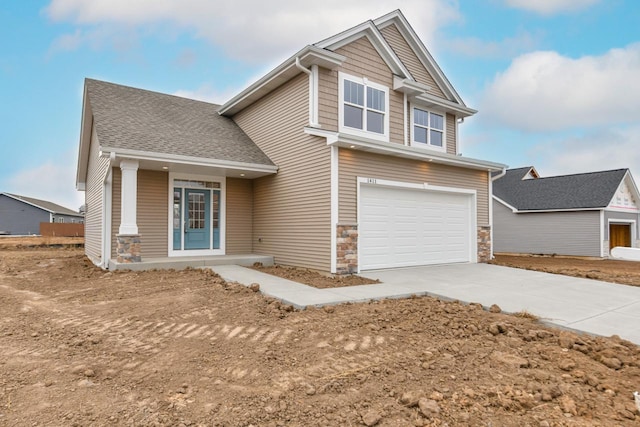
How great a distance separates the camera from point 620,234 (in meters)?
20.8

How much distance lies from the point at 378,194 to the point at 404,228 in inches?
50.9

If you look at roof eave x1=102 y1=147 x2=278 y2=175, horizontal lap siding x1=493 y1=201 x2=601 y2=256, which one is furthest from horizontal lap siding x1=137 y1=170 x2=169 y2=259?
horizontal lap siding x1=493 y1=201 x2=601 y2=256

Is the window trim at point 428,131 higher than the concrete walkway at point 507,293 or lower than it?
higher

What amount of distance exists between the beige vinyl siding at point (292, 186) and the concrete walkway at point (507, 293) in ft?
4.75

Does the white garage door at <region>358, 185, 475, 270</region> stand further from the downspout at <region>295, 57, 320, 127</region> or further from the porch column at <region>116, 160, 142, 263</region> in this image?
the porch column at <region>116, 160, 142, 263</region>

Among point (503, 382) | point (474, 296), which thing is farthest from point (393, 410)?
point (474, 296)

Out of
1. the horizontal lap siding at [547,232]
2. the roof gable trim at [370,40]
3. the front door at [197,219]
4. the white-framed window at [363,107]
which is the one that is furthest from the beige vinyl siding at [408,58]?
the horizontal lap siding at [547,232]

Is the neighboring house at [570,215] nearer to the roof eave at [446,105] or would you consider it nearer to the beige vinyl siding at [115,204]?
the roof eave at [446,105]

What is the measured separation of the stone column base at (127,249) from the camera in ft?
28.2

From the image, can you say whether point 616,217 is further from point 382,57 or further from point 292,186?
point 292,186

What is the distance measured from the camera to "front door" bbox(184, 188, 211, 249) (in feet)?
34.7

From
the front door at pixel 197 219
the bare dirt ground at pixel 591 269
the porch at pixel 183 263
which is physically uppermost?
the front door at pixel 197 219

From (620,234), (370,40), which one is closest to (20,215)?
(370,40)

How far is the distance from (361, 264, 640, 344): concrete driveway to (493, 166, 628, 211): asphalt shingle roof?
40.4ft
